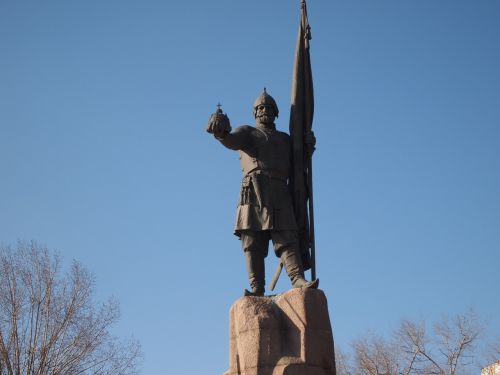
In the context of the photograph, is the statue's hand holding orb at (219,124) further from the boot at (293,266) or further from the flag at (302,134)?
the boot at (293,266)

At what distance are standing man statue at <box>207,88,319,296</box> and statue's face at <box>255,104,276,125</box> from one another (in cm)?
18

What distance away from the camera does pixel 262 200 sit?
829cm

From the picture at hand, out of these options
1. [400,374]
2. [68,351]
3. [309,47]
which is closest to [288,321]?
[309,47]

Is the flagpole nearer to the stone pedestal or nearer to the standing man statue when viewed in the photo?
the standing man statue

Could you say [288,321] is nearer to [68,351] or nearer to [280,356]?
[280,356]

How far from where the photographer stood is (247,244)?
8.30 meters

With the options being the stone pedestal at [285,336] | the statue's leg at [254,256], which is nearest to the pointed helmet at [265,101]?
the statue's leg at [254,256]

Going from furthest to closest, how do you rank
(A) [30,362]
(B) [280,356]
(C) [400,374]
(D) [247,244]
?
(C) [400,374] < (A) [30,362] < (D) [247,244] < (B) [280,356]

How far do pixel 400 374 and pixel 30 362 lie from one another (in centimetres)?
1192

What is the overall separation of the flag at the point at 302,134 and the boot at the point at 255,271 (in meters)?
0.59

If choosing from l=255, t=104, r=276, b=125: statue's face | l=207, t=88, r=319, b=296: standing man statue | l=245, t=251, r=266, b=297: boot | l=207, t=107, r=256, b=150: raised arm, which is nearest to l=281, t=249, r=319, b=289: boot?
l=207, t=88, r=319, b=296: standing man statue

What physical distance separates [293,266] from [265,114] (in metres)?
2.01

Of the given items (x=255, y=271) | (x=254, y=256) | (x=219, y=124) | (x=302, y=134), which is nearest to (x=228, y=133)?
(x=219, y=124)

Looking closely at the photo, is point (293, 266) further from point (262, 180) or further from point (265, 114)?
point (265, 114)
